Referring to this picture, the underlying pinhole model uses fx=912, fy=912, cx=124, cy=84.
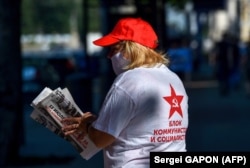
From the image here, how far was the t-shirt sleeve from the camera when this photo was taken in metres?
4.41

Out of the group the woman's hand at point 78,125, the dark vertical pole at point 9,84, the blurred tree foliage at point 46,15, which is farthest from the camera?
the blurred tree foliage at point 46,15

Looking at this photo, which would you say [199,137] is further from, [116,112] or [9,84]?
[116,112]

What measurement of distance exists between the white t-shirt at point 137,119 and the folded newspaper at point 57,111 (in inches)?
8.2

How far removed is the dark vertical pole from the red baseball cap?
6.96 metres

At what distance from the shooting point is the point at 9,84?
11.6 m

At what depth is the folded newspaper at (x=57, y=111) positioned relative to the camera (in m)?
4.65

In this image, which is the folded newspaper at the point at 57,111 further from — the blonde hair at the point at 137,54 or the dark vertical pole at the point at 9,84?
the dark vertical pole at the point at 9,84

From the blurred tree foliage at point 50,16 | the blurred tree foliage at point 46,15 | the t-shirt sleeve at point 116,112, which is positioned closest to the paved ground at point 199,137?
the t-shirt sleeve at point 116,112

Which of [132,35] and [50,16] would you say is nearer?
[132,35]

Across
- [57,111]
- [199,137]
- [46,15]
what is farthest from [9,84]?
[46,15]

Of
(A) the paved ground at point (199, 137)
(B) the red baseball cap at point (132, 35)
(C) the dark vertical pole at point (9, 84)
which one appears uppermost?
(B) the red baseball cap at point (132, 35)

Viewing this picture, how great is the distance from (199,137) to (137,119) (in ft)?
32.7

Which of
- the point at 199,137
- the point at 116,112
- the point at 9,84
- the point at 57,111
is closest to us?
the point at 116,112

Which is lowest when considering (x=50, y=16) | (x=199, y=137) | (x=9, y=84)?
(x=50, y=16)
